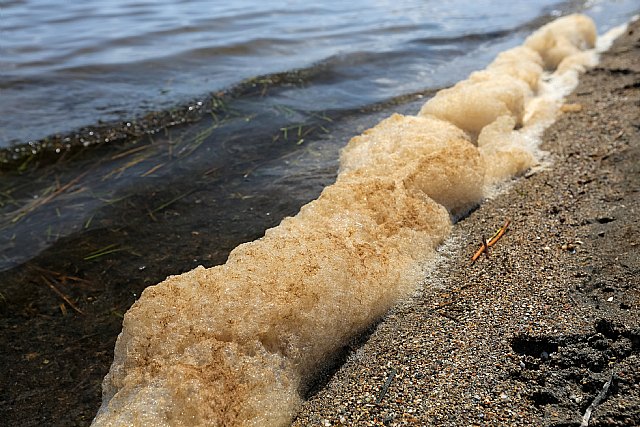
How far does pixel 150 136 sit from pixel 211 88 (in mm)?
1405

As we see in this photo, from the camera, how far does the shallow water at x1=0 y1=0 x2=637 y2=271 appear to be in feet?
12.2

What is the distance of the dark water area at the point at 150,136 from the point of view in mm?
2648

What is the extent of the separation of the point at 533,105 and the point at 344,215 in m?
2.96

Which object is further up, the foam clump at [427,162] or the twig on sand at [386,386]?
the foam clump at [427,162]

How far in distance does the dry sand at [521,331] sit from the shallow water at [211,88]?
1220 mm

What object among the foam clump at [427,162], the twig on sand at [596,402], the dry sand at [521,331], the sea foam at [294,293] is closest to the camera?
the twig on sand at [596,402]

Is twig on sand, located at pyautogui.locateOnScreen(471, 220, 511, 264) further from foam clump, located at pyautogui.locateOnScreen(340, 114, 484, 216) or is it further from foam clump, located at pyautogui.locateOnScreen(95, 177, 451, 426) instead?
foam clump, located at pyautogui.locateOnScreen(340, 114, 484, 216)

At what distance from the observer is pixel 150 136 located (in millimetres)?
4781

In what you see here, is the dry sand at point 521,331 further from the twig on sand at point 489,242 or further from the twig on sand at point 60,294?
the twig on sand at point 60,294

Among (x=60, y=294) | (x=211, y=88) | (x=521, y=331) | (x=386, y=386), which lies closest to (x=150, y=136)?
(x=211, y=88)

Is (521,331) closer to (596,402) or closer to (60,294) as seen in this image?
(596,402)

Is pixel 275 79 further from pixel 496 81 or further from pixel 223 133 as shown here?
pixel 496 81

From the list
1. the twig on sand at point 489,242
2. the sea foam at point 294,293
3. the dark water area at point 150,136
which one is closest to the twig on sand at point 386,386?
the sea foam at point 294,293

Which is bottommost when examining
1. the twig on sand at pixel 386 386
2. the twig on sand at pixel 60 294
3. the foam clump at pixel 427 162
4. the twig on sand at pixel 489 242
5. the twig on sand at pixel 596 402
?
the twig on sand at pixel 60 294
